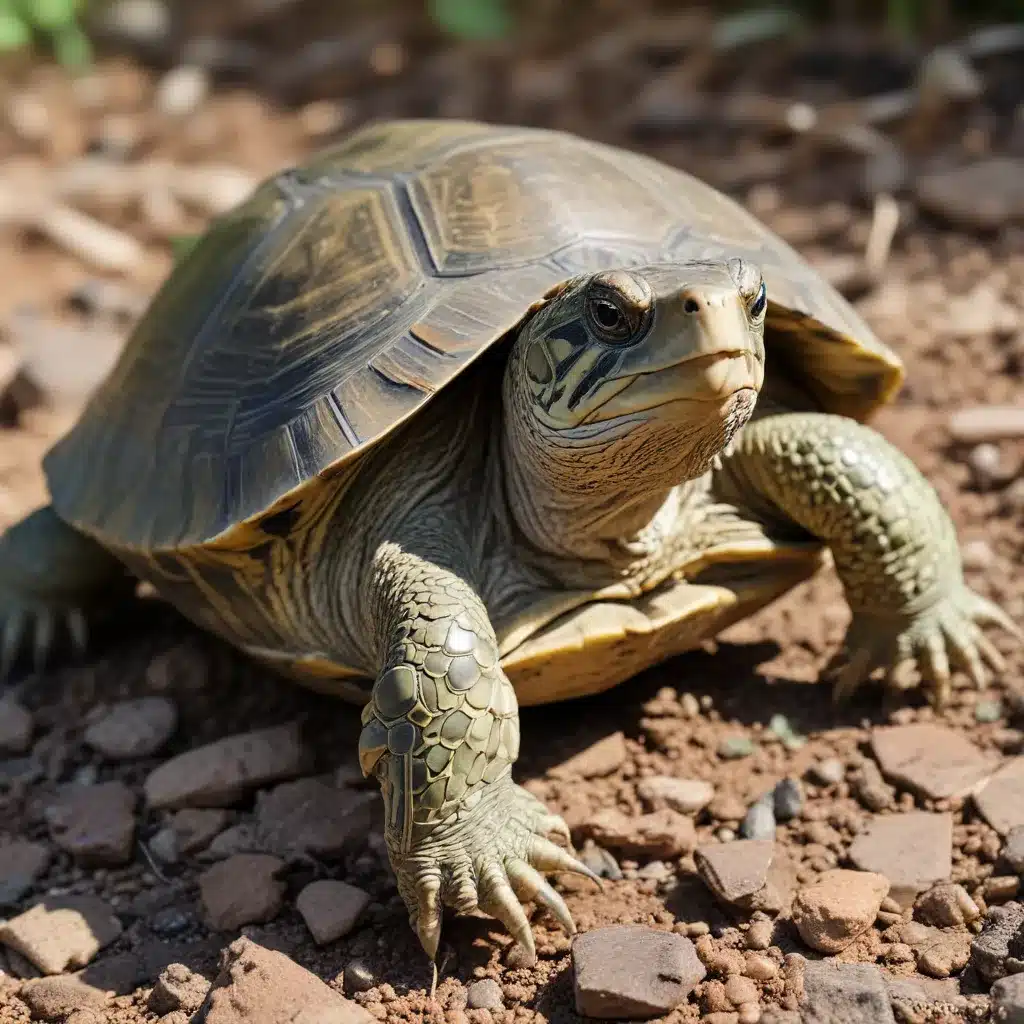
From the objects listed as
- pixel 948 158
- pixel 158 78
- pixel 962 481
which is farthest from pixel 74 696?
pixel 158 78

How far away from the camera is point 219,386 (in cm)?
363

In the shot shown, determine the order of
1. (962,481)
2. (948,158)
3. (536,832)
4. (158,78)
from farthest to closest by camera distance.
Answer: (158,78) → (948,158) → (962,481) → (536,832)

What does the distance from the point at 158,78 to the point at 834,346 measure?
23.6 ft

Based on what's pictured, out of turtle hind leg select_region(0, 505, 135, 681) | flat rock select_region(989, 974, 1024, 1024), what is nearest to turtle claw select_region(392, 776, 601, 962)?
flat rock select_region(989, 974, 1024, 1024)

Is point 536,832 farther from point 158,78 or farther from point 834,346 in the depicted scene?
point 158,78

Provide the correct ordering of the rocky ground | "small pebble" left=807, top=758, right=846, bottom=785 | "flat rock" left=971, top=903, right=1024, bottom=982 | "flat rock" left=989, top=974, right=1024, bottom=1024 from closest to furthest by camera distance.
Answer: "flat rock" left=989, top=974, right=1024, bottom=1024 < "flat rock" left=971, top=903, right=1024, bottom=982 < the rocky ground < "small pebble" left=807, top=758, right=846, bottom=785

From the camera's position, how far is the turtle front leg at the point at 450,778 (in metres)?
2.77

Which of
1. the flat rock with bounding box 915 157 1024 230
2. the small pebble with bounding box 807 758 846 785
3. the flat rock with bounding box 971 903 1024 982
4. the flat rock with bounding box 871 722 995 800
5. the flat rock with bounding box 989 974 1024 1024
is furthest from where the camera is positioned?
the flat rock with bounding box 915 157 1024 230

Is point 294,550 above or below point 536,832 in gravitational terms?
above

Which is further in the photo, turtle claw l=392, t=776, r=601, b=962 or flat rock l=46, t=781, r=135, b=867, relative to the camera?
flat rock l=46, t=781, r=135, b=867

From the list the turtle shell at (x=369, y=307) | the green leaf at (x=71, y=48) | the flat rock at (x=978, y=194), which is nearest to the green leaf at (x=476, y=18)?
the green leaf at (x=71, y=48)

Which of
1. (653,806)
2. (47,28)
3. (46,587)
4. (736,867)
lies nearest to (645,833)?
(653,806)

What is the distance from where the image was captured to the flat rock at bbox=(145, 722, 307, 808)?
3.50 metres

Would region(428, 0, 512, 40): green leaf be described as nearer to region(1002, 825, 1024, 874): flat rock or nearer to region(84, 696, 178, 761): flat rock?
region(84, 696, 178, 761): flat rock
